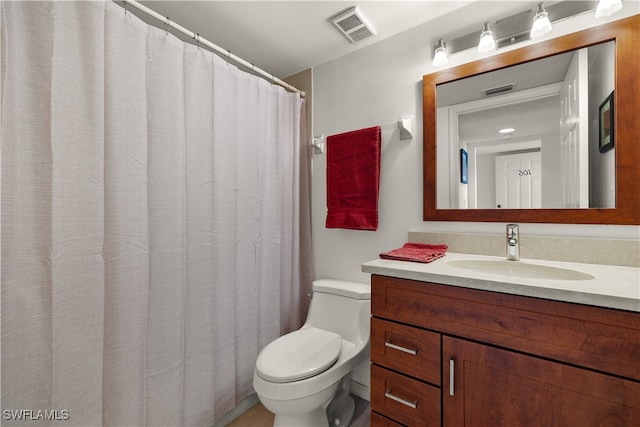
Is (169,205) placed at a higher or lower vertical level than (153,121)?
lower

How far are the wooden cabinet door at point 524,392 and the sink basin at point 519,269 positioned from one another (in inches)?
15.0

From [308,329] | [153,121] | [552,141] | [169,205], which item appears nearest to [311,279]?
[308,329]

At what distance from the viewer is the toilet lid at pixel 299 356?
1.17 m

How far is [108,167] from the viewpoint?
103 centimetres

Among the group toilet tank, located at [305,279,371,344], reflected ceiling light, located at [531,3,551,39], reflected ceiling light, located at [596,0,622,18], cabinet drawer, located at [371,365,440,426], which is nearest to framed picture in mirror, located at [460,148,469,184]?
reflected ceiling light, located at [531,3,551,39]

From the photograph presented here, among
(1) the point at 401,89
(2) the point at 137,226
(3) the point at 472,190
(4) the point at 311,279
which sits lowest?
(4) the point at 311,279

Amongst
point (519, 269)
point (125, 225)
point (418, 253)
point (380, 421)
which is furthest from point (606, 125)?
point (125, 225)

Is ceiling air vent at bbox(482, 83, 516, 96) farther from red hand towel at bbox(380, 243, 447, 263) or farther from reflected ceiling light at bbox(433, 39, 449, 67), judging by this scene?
red hand towel at bbox(380, 243, 447, 263)

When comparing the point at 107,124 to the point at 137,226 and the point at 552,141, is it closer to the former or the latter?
the point at 137,226

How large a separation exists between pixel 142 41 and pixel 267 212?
967 mm

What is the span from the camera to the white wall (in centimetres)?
139

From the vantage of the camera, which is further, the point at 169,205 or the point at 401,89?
the point at 401,89

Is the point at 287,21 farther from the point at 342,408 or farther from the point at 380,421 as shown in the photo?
the point at 342,408

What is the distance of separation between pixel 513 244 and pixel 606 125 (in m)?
0.58
